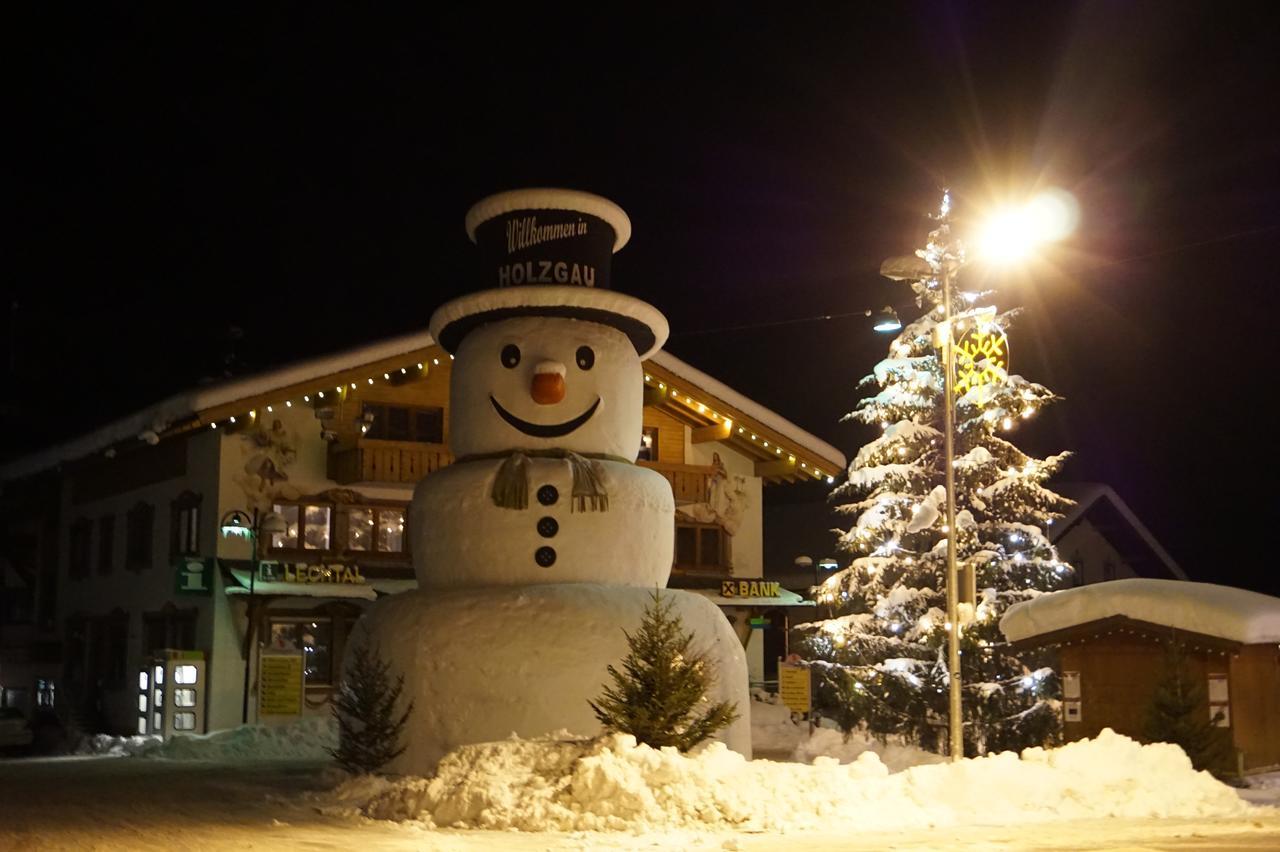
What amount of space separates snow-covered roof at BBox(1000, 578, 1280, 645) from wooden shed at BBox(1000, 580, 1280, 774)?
0.04ft

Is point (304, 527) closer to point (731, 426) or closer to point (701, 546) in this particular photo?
point (701, 546)

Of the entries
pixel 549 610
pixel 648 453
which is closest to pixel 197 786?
pixel 549 610

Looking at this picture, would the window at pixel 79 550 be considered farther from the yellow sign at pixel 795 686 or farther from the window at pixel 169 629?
the yellow sign at pixel 795 686

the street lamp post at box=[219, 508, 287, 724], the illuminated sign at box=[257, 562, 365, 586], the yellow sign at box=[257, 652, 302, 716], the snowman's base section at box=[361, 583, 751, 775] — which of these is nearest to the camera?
the snowman's base section at box=[361, 583, 751, 775]

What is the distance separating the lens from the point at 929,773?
13117 millimetres

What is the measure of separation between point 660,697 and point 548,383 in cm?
398

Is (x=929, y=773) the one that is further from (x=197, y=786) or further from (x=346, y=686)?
(x=197, y=786)

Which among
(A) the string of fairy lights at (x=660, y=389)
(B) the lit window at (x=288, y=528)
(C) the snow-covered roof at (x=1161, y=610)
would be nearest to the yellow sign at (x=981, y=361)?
(C) the snow-covered roof at (x=1161, y=610)

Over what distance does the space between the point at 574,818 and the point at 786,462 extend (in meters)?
21.0

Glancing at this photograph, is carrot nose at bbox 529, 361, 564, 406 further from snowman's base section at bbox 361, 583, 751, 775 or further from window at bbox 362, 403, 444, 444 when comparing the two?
window at bbox 362, 403, 444, 444

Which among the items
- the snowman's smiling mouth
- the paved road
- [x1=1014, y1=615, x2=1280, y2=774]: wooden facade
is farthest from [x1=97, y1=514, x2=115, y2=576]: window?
[x1=1014, y1=615, x2=1280, y2=774]: wooden facade

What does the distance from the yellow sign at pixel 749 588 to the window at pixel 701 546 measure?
1628 millimetres

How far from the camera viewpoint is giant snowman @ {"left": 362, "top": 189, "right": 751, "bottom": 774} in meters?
14.1

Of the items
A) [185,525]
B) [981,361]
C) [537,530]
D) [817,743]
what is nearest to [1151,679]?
[981,361]
